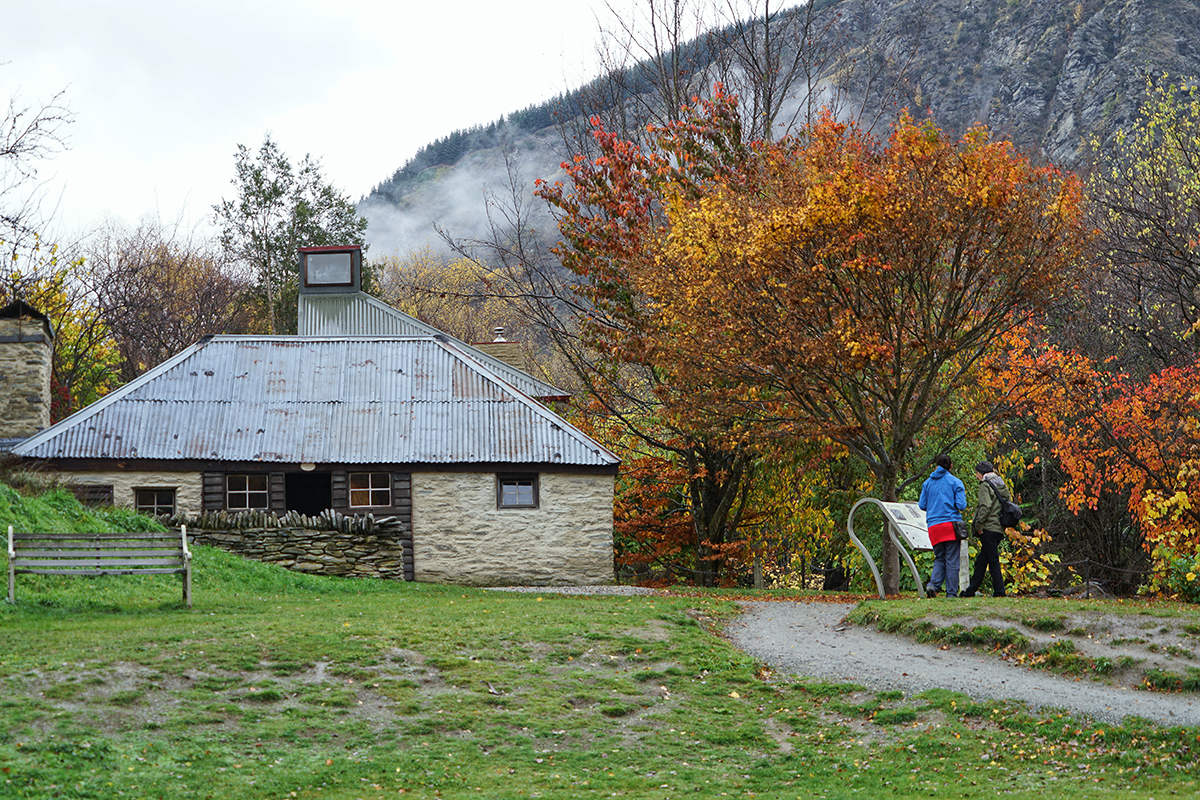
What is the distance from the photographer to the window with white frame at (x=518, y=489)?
73.8 ft

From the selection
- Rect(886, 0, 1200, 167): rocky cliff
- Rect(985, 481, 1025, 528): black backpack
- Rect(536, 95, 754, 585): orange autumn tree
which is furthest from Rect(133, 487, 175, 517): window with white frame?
Rect(886, 0, 1200, 167): rocky cliff

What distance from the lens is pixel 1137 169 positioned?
24.4 m

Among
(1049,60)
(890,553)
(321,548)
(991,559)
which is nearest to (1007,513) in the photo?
(991,559)

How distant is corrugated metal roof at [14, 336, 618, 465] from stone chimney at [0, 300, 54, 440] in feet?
2.31

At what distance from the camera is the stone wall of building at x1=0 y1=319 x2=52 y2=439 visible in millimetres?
21234

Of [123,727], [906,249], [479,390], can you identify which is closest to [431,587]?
[479,390]

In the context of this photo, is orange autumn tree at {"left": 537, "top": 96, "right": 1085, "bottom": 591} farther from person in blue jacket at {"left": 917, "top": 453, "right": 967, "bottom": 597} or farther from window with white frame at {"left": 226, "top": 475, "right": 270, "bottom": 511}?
window with white frame at {"left": 226, "top": 475, "right": 270, "bottom": 511}

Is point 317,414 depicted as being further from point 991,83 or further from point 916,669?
point 991,83

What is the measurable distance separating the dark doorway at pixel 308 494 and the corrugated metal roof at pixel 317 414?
208 inches

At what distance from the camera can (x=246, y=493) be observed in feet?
74.4

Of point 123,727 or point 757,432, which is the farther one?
point 757,432

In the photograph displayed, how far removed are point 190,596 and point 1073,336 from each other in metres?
23.5

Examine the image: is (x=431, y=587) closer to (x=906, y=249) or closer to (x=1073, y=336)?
(x=906, y=249)

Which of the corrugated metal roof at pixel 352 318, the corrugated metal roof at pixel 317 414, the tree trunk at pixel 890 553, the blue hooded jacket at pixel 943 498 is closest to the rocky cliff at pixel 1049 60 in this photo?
the corrugated metal roof at pixel 352 318
